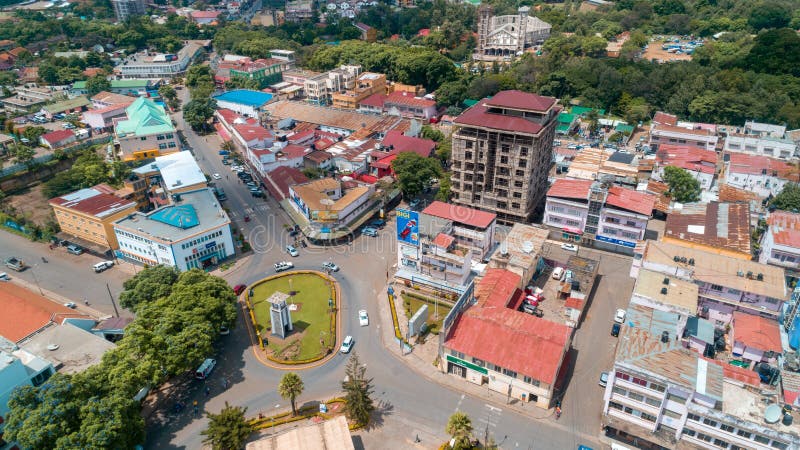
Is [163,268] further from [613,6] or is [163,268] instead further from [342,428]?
[613,6]

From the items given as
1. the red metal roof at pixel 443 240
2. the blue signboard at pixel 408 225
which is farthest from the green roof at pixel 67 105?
the red metal roof at pixel 443 240

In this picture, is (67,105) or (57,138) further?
(67,105)

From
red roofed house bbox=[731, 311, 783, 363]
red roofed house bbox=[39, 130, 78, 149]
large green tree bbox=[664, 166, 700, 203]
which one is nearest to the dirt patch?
red roofed house bbox=[39, 130, 78, 149]

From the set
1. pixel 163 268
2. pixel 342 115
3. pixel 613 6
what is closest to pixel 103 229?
pixel 163 268

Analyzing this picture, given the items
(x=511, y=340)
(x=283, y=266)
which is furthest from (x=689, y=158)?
(x=283, y=266)

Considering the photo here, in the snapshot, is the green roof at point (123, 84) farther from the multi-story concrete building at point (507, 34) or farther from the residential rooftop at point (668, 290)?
the residential rooftop at point (668, 290)

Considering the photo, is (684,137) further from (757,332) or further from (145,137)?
(145,137)
